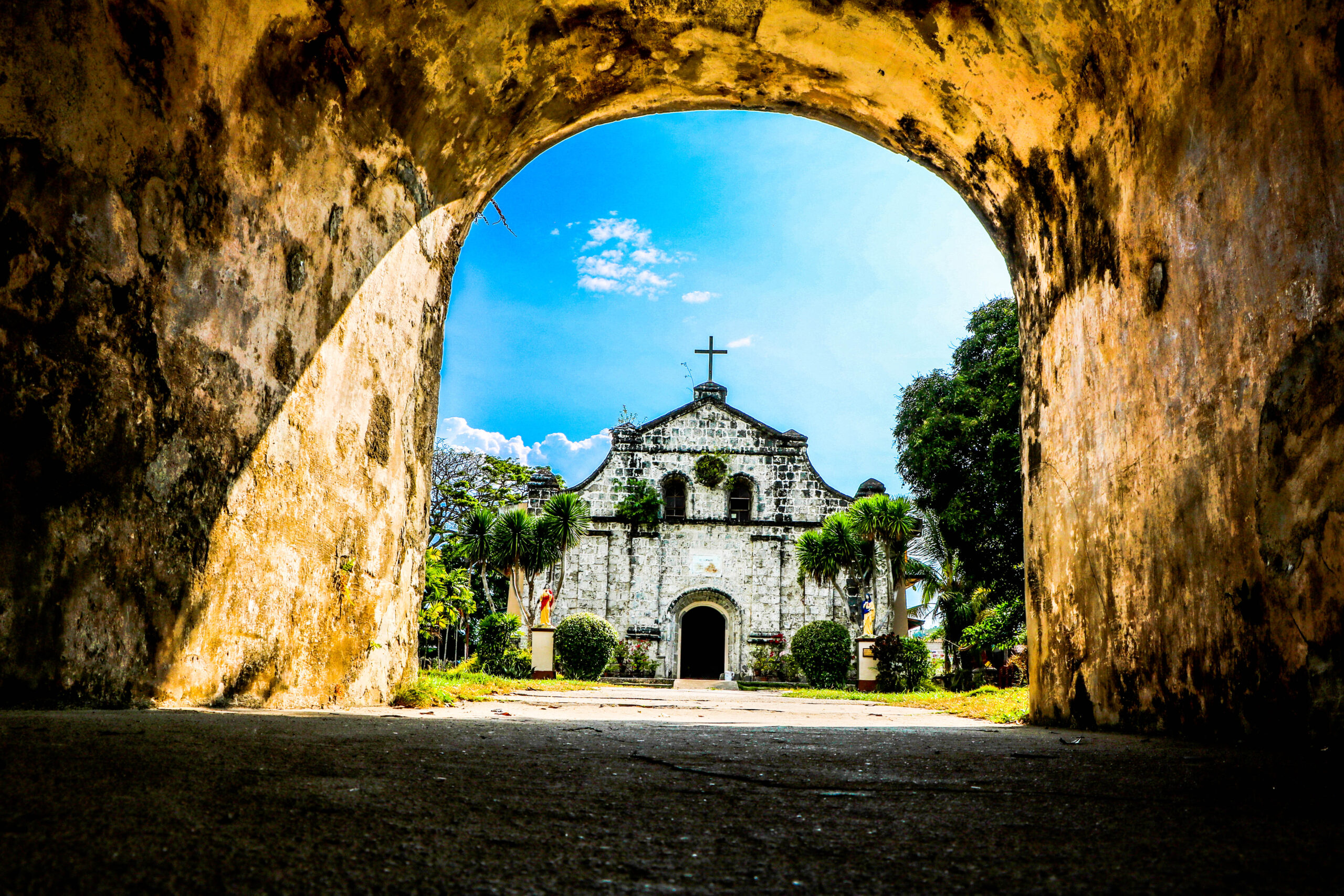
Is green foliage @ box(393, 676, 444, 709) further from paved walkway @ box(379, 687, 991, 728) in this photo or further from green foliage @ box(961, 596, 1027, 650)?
green foliage @ box(961, 596, 1027, 650)

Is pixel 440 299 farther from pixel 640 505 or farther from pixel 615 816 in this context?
pixel 640 505

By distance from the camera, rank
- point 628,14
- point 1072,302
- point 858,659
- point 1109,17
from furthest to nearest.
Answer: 1. point 858,659
2. point 628,14
3. point 1072,302
4. point 1109,17

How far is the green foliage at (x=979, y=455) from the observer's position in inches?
739

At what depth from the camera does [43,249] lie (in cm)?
261

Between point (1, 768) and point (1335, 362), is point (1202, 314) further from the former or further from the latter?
point (1, 768)

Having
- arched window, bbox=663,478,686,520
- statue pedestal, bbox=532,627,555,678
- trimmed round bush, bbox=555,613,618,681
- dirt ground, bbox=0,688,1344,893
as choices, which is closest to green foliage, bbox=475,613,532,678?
statue pedestal, bbox=532,627,555,678

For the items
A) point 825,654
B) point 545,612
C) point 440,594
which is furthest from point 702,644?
point 440,594

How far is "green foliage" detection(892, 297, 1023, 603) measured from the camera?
1878 centimetres

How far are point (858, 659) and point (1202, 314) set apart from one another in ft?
45.4

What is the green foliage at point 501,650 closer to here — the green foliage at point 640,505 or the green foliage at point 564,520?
the green foliage at point 564,520

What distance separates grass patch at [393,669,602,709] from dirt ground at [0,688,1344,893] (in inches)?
78.6

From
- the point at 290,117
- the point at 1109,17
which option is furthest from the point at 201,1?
the point at 1109,17

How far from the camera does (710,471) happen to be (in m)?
22.5

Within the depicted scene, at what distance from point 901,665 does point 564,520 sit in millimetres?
8791
